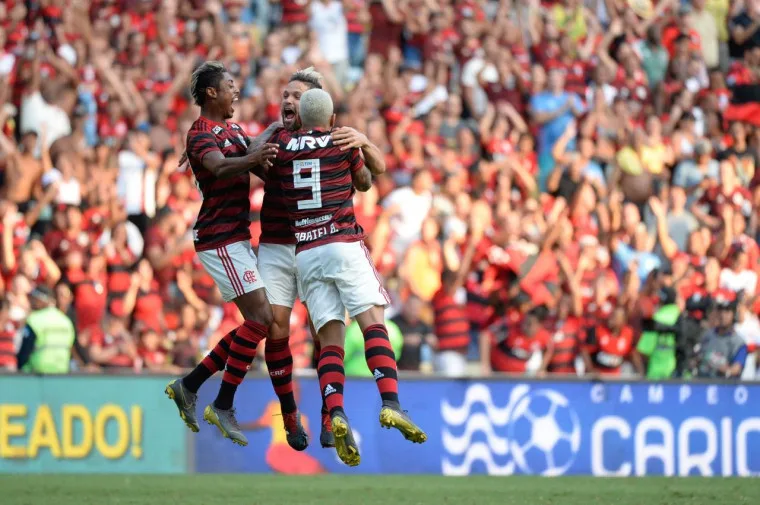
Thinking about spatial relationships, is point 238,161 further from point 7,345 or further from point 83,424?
point 7,345

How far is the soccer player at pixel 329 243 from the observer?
948 cm

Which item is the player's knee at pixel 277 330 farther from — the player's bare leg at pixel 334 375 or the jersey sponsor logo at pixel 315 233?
the jersey sponsor logo at pixel 315 233

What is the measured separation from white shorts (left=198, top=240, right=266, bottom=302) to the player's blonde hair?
110 cm

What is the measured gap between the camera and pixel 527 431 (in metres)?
15.1

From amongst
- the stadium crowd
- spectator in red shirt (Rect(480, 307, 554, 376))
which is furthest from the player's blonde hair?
spectator in red shirt (Rect(480, 307, 554, 376))

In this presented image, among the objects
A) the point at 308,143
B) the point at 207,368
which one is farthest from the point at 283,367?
the point at 308,143

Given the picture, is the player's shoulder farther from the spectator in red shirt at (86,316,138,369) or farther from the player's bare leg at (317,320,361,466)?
the spectator in red shirt at (86,316,138,369)

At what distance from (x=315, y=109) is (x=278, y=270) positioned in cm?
139

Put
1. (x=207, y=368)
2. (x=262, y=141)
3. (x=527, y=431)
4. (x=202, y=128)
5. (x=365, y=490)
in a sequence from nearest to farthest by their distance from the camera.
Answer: (x=262, y=141), (x=202, y=128), (x=207, y=368), (x=365, y=490), (x=527, y=431)

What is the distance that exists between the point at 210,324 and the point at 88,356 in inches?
51.7

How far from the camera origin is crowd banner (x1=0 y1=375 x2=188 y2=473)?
14211mm

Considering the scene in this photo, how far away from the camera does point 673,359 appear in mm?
16375

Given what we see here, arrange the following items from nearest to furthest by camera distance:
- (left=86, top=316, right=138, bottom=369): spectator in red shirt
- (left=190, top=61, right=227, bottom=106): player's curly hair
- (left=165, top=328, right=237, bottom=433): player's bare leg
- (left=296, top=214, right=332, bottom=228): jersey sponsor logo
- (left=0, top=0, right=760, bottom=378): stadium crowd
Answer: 1. (left=296, top=214, right=332, bottom=228): jersey sponsor logo
2. (left=190, top=61, right=227, bottom=106): player's curly hair
3. (left=165, top=328, right=237, bottom=433): player's bare leg
4. (left=86, top=316, right=138, bottom=369): spectator in red shirt
5. (left=0, top=0, right=760, bottom=378): stadium crowd

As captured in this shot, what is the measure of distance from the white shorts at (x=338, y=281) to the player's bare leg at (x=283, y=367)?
22.6 inches
